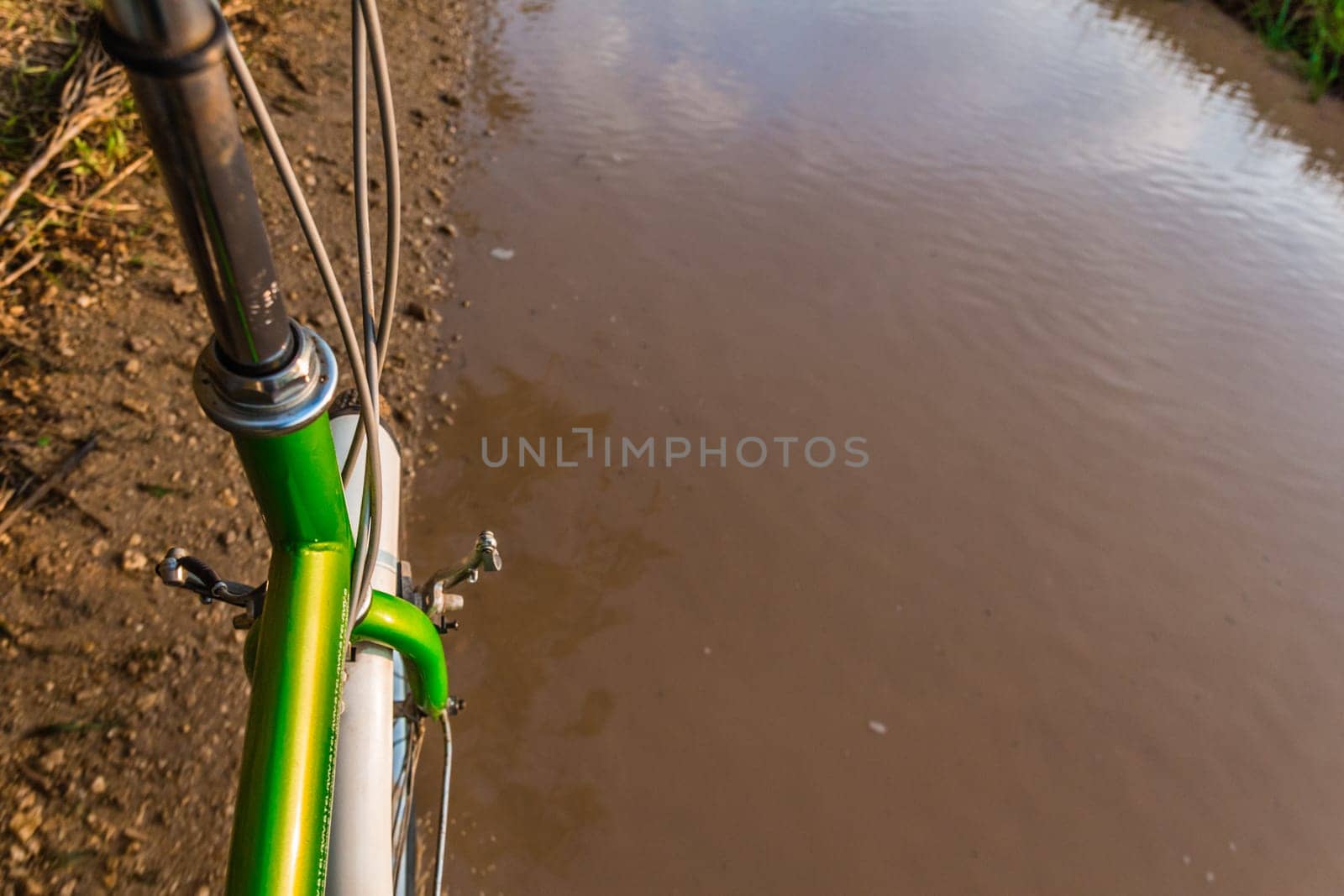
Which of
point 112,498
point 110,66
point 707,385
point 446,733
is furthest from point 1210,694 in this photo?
point 110,66

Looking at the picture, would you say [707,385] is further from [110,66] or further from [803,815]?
[110,66]

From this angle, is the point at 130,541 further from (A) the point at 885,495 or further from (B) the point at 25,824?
(A) the point at 885,495

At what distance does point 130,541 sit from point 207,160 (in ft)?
5.84

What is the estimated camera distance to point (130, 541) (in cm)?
199

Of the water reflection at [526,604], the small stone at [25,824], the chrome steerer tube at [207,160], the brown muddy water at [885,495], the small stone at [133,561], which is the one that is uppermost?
the chrome steerer tube at [207,160]

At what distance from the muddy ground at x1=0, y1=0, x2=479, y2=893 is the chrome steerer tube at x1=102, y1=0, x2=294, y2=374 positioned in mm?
1411

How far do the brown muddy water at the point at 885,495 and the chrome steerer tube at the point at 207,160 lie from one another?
1508mm

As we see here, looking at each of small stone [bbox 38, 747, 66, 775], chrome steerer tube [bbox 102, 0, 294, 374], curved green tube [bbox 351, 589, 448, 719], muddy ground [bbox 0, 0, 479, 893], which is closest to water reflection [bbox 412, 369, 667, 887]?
muddy ground [bbox 0, 0, 479, 893]

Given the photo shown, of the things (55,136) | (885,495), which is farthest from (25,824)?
(885,495)

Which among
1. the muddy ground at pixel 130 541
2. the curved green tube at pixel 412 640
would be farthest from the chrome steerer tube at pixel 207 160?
the muddy ground at pixel 130 541

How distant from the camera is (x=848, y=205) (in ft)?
12.5

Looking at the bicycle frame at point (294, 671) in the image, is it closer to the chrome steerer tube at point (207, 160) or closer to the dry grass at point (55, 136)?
the chrome steerer tube at point (207, 160)

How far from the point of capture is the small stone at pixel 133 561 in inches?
76.4

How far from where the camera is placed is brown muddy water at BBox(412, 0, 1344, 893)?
1954 millimetres
